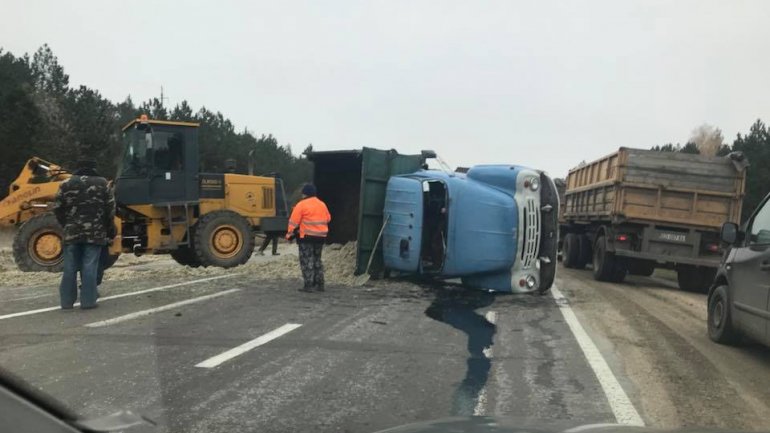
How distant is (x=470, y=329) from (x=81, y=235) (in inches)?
196

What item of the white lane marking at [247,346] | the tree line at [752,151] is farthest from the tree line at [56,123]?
the tree line at [752,151]

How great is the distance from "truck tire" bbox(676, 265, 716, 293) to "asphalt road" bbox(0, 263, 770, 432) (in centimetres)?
500

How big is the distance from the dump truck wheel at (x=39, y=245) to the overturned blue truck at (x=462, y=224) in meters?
6.09

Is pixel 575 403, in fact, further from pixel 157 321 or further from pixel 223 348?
pixel 157 321

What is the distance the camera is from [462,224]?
1045 cm

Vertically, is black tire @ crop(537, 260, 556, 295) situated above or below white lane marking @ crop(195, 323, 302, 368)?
above

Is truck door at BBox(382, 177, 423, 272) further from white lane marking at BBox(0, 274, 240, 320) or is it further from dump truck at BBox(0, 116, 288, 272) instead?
dump truck at BBox(0, 116, 288, 272)

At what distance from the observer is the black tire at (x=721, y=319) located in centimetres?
698

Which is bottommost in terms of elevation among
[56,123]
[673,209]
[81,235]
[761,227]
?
[81,235]

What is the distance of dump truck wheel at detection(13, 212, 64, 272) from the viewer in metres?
12.2

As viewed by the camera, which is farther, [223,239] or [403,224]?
[223,239]

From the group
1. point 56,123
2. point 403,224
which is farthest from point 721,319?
point 56,123

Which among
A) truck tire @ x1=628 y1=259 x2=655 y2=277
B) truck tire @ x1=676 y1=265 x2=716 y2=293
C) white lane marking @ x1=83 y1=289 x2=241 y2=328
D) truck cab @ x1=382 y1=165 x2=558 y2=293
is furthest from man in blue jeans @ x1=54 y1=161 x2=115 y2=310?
truck tire @ x1=676 y1=265 x2=716 y2=293

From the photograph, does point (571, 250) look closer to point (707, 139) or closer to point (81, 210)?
point (81, 210)
